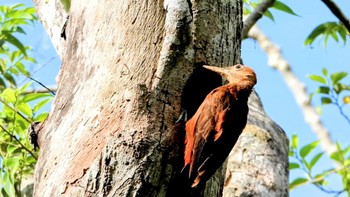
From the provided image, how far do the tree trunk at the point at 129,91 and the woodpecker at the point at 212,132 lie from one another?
6cm

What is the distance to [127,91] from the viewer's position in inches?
118

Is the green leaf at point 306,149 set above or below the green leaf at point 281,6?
below

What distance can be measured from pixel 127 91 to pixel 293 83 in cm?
685

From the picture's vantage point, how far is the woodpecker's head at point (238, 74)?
3174 millimetres

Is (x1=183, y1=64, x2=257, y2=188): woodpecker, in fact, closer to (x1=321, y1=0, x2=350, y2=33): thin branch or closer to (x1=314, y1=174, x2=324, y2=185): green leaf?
(x1=321, y1=0, x2=350, y2=33): thin branch

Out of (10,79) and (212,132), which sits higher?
(10,79)

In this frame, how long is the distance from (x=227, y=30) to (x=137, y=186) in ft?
2.89

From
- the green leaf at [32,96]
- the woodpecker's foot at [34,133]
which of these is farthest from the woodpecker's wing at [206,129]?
the green leaf at [32,96]

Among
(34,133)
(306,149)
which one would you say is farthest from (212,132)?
(306,149)

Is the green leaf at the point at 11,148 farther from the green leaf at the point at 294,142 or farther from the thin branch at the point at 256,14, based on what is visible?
the green leaf at the point at 294,142

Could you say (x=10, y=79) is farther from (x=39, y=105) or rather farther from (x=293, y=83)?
(x=293, y=83)

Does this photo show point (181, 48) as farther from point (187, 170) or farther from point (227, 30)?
point (187, 170)

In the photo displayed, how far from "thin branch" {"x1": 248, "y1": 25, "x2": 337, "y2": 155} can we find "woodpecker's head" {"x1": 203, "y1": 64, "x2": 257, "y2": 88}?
5494 mm

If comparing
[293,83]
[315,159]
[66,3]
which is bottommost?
[315,159]
